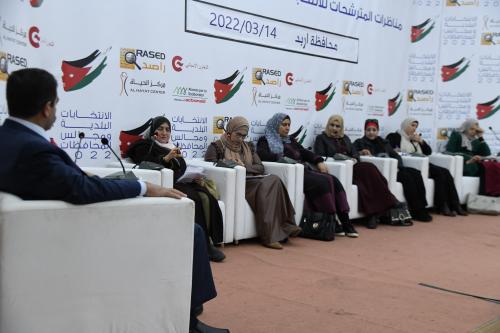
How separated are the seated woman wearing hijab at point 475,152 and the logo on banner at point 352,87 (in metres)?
1.50

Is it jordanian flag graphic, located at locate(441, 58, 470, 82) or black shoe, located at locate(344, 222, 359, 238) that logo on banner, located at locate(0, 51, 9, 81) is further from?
jordanian flag graphic, located at locate(441, 58, 470, 82)

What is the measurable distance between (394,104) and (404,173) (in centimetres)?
158

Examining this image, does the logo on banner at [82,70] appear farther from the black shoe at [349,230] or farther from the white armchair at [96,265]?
the black shoe at [349,230]

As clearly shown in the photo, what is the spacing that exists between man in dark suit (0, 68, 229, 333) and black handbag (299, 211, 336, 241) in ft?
9.89

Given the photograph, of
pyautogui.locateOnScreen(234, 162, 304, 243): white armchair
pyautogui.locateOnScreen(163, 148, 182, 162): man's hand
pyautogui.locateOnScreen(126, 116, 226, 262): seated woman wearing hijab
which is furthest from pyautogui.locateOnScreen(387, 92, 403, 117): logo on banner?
pyautogui.locateOnScreen(163, 148, 182, 162): man's hand

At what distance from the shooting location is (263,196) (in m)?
4.37

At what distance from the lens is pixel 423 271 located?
12.3ft

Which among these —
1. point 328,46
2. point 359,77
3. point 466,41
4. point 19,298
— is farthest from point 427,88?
point 19,298

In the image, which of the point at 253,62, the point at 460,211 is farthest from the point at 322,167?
the point at 460,211

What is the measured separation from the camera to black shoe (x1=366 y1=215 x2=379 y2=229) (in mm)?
5395

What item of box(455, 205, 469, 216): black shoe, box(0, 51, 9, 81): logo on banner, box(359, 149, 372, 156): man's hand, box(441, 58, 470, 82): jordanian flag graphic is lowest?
box(455, 205, 469, 216): black shoe

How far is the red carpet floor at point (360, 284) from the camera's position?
2674 mm

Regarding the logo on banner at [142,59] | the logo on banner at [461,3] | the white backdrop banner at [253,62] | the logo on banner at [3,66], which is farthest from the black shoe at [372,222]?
the logo on banner at [461,3]

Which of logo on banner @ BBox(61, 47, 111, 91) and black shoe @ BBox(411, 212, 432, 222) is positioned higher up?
logo on banner @ BBox(61, 47, 111, 91)
